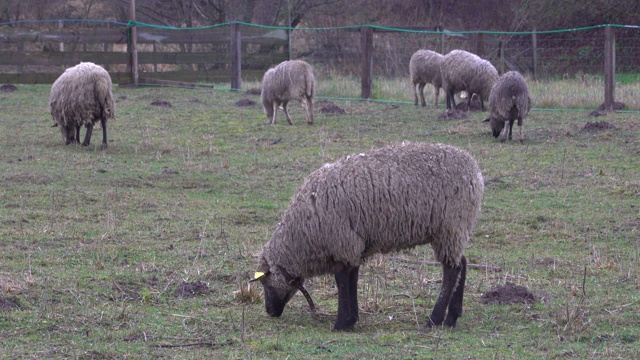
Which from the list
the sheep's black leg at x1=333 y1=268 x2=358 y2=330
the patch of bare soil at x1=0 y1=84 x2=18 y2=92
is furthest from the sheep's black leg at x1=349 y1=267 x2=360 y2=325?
the patch of bare soil at x1=0 y1=84 x2=18 y2=92

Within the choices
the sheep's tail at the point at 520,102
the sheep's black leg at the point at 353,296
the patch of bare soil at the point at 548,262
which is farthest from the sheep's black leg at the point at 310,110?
the sheep's black leg at the point at 353,296

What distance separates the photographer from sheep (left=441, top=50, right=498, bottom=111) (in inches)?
649

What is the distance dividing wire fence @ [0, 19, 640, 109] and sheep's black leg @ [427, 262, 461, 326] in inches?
559

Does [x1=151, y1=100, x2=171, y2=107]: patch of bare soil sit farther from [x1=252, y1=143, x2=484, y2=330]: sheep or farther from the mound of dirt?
[x1=252, y1=143, x2=484, y2=330]: sheep

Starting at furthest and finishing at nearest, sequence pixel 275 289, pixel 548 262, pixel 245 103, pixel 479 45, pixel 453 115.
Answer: pixel 479 45
pixel 245 103
pixel 453 115
pixel 548 262
pixel 275 289

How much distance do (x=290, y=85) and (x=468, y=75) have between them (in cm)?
371

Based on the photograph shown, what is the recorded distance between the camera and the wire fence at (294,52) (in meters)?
20.6

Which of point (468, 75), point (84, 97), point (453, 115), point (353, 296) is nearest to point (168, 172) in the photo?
point (84, 97)

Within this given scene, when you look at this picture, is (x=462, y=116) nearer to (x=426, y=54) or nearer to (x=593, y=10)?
(x=426, y=54)

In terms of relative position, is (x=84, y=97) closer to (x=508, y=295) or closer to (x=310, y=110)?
(x=310, y=110)

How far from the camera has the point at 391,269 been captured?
7.35 meters

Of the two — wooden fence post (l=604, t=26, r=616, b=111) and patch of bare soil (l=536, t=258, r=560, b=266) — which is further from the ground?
wooden fence post (l=604, t=26, r=616, b=111)

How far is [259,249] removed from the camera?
779cm

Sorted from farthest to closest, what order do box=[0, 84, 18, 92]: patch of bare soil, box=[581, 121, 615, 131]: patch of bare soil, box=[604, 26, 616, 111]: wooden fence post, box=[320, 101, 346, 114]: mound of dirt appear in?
box=[0, 84, 18, 92]: patch of bare soil, box=[320, 101, 346, 114]: mound of dirt, box=[604, 26, 616, 111]: wooden fence post, box=[581, 121, 615, 131]: patch of bare soil
